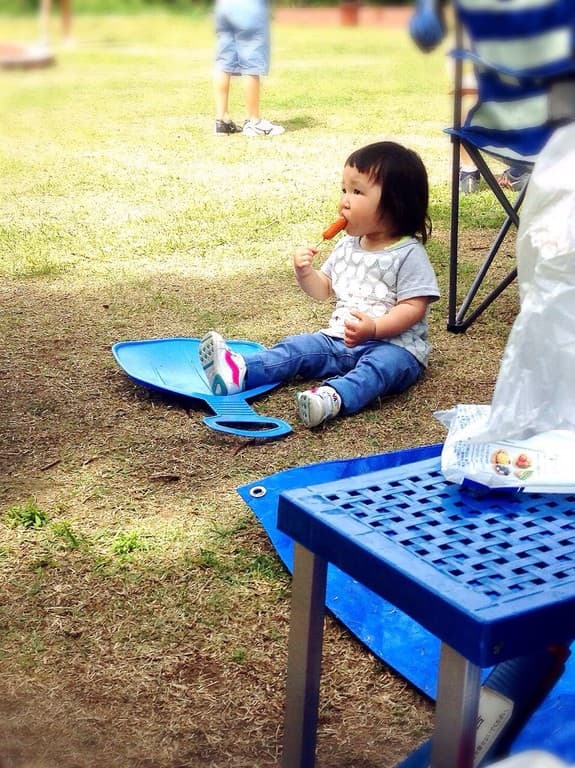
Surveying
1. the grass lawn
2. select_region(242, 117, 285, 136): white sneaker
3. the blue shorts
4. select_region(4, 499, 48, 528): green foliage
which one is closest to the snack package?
the grass lawn

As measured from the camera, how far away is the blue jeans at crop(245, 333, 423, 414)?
216cm

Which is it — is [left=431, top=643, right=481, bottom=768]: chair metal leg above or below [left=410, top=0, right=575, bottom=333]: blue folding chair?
below

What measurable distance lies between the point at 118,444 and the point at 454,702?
1.24 meters

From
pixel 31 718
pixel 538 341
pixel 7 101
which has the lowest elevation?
pixel 31 718

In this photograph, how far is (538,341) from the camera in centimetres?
93

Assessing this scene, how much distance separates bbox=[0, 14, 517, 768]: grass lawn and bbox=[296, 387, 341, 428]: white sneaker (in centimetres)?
3

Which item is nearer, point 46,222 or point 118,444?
point 118,444

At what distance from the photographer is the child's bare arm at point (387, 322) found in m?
2.21

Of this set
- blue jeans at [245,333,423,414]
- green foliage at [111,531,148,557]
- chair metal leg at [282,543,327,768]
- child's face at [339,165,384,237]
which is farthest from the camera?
child's face at [339,165,384,237]

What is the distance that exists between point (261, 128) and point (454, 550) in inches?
157

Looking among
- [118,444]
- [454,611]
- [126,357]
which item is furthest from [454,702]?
[126,357]

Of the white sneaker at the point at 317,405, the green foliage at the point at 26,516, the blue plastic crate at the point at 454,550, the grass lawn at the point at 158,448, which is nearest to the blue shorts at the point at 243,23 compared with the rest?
the grass lawn at the point at 158,448

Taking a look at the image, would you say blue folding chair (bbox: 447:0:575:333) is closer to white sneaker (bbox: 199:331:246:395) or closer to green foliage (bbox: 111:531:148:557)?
green foliage (bbox: 111:531:148:557)

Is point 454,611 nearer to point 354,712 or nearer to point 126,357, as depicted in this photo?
point 354,712
